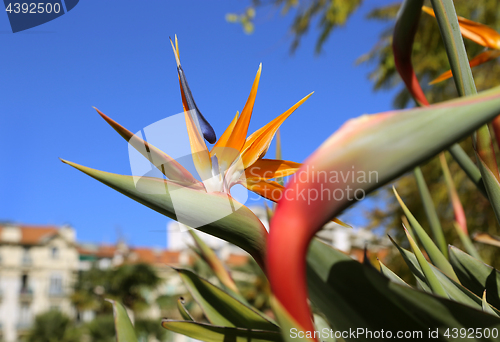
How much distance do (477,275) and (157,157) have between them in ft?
1.00

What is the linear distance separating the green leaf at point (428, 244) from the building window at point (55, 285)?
19145 mm

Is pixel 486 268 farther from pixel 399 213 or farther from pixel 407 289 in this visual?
pixel 399 213

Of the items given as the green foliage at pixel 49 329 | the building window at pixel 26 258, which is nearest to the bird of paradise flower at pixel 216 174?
the green foliage at pixel 49 329

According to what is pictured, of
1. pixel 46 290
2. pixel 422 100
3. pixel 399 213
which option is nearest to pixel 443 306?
pixel 422 100

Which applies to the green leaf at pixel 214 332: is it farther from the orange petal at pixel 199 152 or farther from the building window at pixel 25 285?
the building window at pixel 25 285

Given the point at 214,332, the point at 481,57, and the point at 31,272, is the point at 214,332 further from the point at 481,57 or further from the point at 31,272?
the point at 31,272

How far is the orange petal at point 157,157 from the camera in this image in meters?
0.25

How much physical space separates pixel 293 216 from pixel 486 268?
295 mm

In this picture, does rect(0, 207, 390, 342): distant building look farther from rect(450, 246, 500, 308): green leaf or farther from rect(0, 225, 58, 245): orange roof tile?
rect(450, 246, 500, 308): green leaf

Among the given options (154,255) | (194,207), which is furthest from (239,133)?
(154,255)

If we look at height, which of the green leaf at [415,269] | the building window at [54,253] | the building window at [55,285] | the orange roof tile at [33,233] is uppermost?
the orange roof tile at [33,233]

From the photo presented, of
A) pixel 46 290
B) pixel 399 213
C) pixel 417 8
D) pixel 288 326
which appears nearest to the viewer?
pixel 288 326

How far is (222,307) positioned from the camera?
0.37 metres

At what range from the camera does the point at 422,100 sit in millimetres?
323
